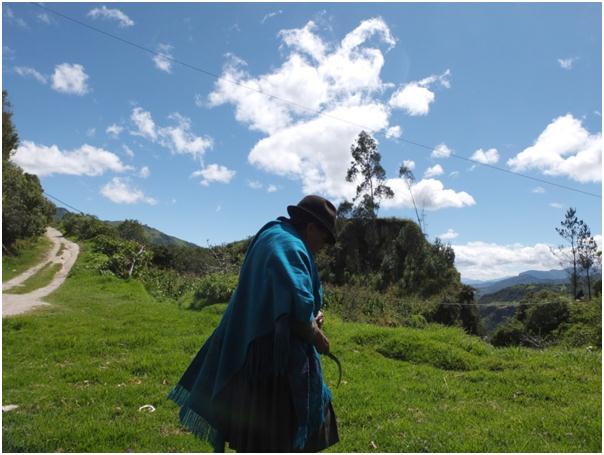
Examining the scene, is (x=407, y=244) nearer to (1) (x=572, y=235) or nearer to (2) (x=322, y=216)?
(1) (x=572, y=235)

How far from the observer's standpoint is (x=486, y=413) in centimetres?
486

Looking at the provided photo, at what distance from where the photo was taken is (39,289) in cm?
1817

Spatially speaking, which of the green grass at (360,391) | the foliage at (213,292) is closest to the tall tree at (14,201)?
the foliage at (213,292)

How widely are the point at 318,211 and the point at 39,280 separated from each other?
2178 centimetres

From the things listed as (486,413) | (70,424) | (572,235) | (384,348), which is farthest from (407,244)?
(70,424)

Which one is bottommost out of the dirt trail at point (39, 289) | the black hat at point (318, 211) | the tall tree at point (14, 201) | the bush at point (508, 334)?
the bush at point (508, 334)

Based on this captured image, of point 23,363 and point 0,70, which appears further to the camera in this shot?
point 23,363

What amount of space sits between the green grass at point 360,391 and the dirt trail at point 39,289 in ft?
13.2

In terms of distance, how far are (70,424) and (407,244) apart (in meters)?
24.2

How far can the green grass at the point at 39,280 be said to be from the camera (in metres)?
17.8

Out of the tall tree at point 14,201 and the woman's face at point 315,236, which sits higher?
the tall tree at point 14,201

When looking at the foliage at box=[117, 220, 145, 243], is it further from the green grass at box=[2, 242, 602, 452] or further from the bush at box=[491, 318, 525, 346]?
the green grass at box=[2, 242, 602, 452]

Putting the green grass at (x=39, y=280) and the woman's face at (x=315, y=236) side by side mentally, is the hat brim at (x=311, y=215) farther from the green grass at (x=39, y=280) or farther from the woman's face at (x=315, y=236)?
the green grass at (x=39, y=280)

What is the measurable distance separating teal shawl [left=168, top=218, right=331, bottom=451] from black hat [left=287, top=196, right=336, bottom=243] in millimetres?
140
